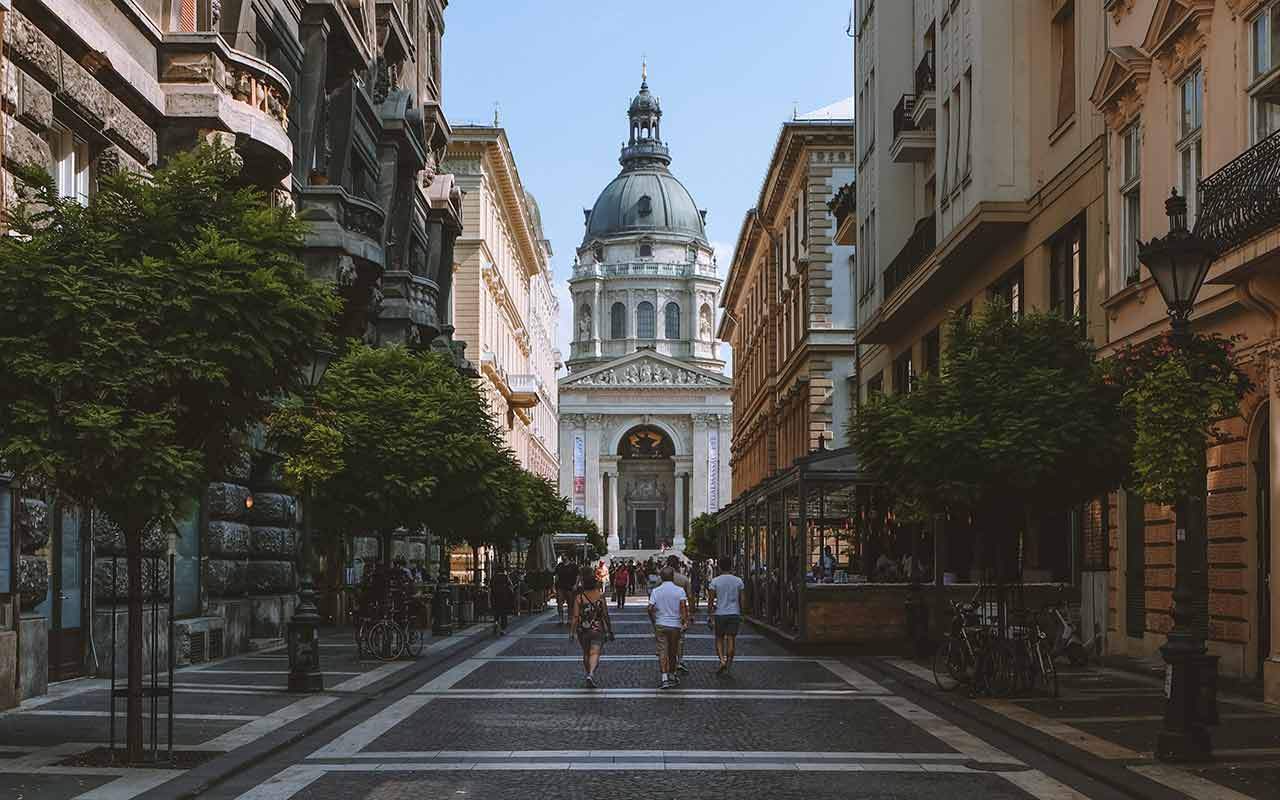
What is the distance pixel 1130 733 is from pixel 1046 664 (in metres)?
4.06

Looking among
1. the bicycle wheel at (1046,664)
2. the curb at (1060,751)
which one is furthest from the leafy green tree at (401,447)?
the bicycle wheel at (1046,664)

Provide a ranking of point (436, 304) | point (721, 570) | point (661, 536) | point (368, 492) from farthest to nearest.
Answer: point (661, 536), point (436, 304), point (368, 492), point (721, 570)

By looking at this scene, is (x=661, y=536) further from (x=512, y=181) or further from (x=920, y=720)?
(x=920, y=720)

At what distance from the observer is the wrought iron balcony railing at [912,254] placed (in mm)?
35969

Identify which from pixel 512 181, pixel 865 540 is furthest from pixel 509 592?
pixel 512 181

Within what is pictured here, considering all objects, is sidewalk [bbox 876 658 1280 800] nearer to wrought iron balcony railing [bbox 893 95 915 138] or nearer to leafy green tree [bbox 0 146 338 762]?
leafy green tree [bbox 0 146 338 762]

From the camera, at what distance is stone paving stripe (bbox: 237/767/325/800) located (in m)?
12.0

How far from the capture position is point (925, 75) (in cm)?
3628

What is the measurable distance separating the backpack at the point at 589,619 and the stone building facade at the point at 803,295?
23.1m

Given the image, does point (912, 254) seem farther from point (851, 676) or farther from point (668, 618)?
point (668, 618)

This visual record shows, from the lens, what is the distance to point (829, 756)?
46.5ft

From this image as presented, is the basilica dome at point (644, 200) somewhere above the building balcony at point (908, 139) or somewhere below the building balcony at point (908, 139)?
above

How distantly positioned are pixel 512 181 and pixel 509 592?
4292 cm

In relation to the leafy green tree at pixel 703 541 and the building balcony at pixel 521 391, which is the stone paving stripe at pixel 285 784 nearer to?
the leafy green tree at pixel 703 541
